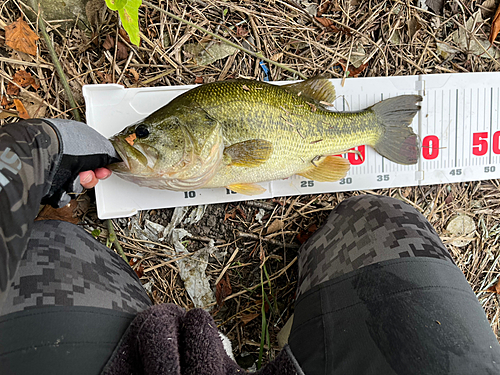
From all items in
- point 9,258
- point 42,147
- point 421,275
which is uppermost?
point 42,147

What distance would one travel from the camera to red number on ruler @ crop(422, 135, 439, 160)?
2.59 metres

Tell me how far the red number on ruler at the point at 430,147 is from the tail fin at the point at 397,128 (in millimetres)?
198

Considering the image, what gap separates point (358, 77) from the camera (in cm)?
251

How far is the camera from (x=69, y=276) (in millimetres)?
1713

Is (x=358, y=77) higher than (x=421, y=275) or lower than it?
higher

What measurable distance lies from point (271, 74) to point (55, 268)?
6.15 ft

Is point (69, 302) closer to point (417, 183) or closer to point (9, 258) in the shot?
point (9, 258)

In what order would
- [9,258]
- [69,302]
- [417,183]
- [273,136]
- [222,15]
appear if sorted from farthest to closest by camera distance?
[417,183]
[222,15]
[273,136]
[69,302]
[9,258]

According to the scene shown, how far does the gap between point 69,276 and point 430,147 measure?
A: 2.65 meters

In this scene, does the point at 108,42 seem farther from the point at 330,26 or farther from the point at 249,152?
the point at 330,26

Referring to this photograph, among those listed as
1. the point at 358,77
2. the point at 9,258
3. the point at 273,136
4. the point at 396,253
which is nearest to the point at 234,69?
the point at 273,136

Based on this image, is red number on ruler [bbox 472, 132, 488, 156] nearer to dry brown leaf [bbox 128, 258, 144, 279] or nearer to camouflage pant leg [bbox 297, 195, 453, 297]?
camouflage pant leg [bbox 297, 195, 453, 297]

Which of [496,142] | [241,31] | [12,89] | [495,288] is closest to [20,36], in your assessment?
[12,89]

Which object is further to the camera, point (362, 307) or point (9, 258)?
point (362, 307)
